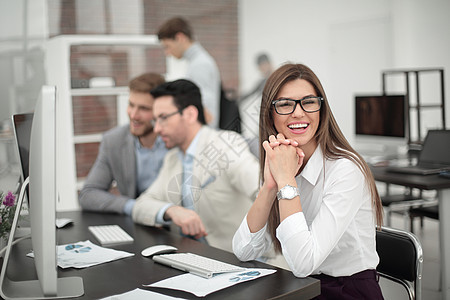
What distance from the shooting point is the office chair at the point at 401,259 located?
1.71 metres

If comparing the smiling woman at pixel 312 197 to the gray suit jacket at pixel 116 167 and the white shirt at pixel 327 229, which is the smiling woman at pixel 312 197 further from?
the gray suit jacket at pixel 116 167

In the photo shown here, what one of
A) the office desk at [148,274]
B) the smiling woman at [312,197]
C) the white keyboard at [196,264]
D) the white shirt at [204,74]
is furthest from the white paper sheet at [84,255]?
the white shirt at [204,74]

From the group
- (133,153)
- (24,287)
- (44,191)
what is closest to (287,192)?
(44,191)

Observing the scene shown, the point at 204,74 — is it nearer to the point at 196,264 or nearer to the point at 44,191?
the point at 196,264

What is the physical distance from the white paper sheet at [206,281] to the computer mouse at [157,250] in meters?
0.27

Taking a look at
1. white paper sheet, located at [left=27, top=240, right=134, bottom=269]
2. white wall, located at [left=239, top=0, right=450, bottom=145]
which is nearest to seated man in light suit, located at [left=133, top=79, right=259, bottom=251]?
white paper sheet, located at [left=27, top=240, right=134, bottom=269]

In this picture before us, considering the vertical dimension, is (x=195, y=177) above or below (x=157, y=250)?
above

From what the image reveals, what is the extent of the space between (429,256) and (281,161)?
2.62m

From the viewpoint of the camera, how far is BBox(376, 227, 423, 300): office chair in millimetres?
1705

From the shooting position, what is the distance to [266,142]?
5.28 ft

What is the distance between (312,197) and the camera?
1.65 metres

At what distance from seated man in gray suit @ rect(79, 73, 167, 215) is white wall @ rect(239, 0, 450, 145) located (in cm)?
394

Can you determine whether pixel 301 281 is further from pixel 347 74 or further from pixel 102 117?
pixel 347 74

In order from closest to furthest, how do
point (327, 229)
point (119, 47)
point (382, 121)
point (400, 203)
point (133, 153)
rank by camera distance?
point (327, 229) < point (133, 153) < point (400, 203) < point (382, 121) < point (119, 47)
